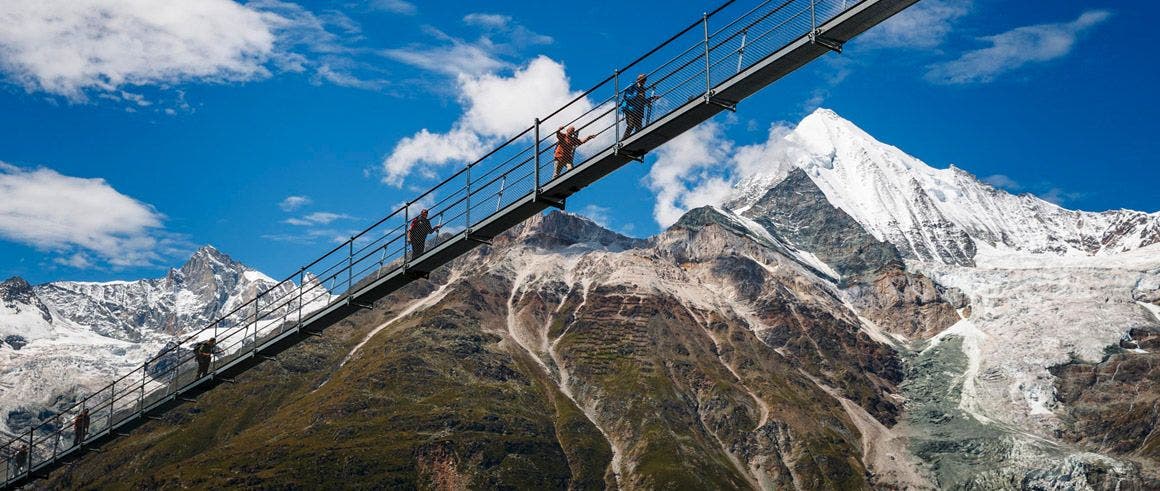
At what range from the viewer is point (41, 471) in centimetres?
7031

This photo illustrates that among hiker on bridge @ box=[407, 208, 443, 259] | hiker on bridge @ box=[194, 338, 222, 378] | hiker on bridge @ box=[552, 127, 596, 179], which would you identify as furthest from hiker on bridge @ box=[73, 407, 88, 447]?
hiker on bridge @ box=[552, 127, 596, 179]

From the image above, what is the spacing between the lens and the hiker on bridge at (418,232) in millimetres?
53406

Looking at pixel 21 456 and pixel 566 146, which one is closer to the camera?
pixel 566 146

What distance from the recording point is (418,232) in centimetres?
5356

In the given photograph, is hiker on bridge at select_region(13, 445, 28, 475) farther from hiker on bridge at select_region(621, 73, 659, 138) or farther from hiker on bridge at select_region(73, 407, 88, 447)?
hiker on bridge at select_region(621, 73, 659, 138)

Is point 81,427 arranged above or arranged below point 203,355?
below

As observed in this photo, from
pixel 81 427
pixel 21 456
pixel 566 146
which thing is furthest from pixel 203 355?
pixel 566 146

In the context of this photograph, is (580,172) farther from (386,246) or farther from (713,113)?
(386,246)

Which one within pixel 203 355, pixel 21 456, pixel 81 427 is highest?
pixel 203 355

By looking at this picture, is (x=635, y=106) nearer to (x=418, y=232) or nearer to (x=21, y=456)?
(x=418, y=232)

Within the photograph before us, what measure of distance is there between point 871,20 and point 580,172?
1132cm

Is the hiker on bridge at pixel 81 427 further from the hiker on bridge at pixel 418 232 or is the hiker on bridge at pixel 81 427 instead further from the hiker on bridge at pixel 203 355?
the hiker on bridge at pixel 418 232

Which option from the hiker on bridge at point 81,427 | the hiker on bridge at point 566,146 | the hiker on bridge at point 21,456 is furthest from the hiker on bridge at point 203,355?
the hiker on bridge at point 566,146

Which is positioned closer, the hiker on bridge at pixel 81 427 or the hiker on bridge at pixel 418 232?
the hiker on bridge at pixel 418 232
